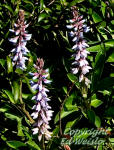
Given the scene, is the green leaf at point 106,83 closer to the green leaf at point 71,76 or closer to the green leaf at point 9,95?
the green leaf at point 71,76

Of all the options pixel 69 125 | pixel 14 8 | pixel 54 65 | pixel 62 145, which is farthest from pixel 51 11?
pixel 62 145

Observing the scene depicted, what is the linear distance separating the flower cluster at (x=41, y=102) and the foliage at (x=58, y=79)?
185 mm

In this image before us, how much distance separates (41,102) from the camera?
2.63m

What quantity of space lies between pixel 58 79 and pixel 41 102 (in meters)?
1.35

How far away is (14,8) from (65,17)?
0.73 meters

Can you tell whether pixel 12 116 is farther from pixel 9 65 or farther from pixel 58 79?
pixel 58 79

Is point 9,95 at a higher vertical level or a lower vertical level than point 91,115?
higher

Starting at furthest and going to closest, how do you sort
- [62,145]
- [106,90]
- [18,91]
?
1. [106,90]
2. [18,91]
3. [62,145]

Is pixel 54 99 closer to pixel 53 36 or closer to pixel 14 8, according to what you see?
pixel 53 36

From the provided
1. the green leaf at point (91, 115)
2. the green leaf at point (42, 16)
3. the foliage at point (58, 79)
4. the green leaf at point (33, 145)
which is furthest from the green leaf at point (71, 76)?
the green leaf at point (42, 16)

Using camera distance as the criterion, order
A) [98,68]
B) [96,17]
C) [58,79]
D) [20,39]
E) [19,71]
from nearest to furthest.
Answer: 1. [20,39]
2. [19,71]
3. [98,68]
4. [96,17]
5. [58,79]

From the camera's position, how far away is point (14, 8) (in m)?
3.98

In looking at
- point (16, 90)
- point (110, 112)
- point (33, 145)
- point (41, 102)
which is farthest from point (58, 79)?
point (41, 102)

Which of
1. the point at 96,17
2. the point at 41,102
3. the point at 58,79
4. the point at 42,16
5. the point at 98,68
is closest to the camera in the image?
the point at 41,102
